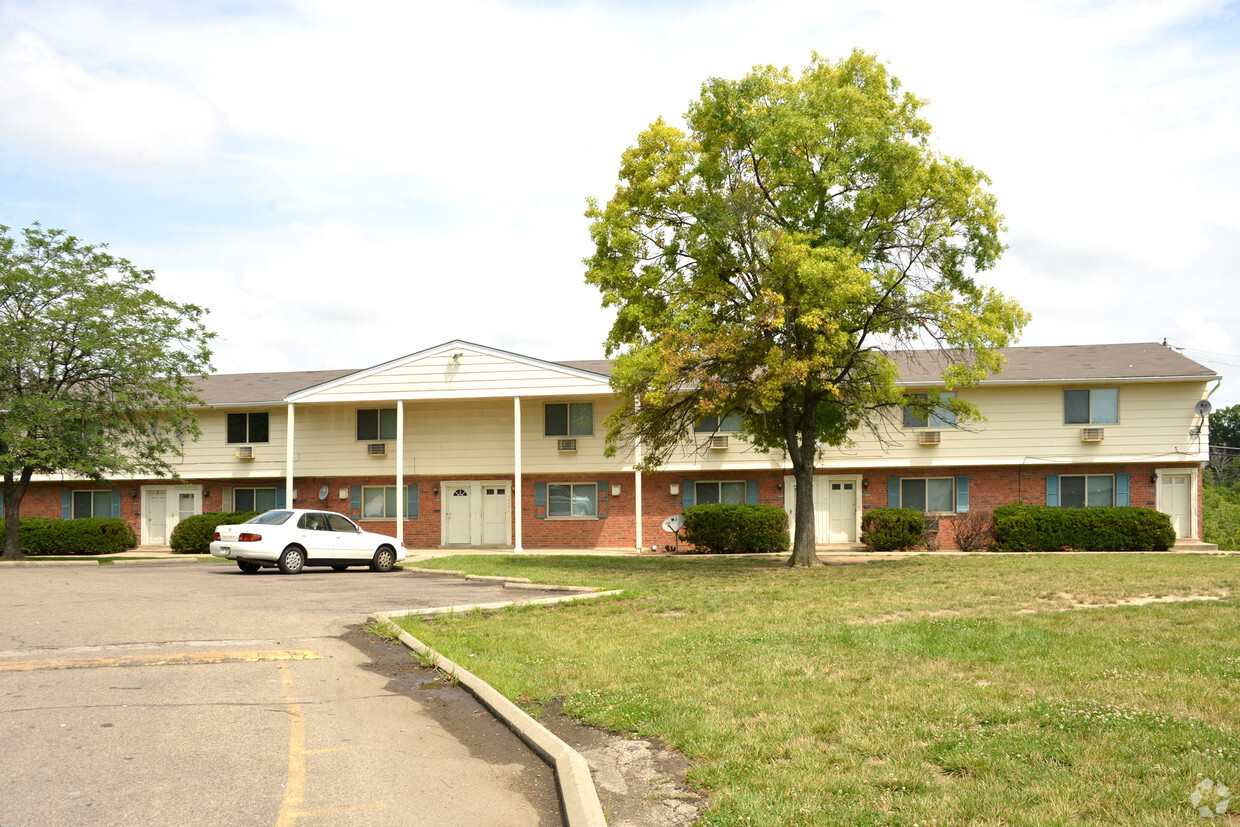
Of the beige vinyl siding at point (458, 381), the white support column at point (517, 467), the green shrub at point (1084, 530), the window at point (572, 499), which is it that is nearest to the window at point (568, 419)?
the window at point (572, 499)

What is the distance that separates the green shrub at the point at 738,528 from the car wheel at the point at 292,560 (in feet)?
35.6

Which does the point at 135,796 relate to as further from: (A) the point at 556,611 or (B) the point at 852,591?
(B) the point at 852,591

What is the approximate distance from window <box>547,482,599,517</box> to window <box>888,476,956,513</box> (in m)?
9.07

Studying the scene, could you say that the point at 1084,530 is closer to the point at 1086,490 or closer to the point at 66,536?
the point at 1086,490

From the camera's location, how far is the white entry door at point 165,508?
3200 centimetres

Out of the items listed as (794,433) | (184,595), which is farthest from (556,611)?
(794,433)

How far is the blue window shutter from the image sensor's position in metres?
28.2

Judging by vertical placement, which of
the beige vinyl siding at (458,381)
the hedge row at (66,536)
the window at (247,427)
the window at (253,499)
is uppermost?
the beige vinyl siding at (458,381)

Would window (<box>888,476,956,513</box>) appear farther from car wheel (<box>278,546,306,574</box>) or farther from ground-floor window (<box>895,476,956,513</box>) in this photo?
car wheel (<box>278,546,306,574</box>)

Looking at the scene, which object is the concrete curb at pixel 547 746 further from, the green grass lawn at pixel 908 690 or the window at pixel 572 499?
the window at pixel 572 499

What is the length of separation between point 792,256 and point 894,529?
1176 centimetres

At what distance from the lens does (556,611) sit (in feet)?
43.3

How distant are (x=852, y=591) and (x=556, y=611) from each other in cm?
482

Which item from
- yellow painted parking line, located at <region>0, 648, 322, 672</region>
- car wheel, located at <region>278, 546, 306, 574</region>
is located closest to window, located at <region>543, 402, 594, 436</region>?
car wheel, located at <region>278, 546, 306, 574</region>
